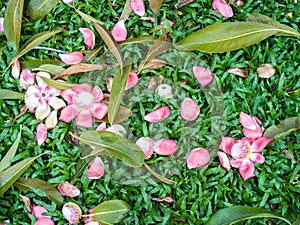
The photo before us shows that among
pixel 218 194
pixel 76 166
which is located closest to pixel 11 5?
pixel 76 166

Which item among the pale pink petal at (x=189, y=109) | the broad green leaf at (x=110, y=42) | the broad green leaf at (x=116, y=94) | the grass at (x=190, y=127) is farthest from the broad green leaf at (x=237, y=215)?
the broad green leaf at (x=110, y=42)

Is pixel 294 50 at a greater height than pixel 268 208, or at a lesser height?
greater

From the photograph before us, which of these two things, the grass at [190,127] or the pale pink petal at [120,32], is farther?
the pale pink petal at [120,32]

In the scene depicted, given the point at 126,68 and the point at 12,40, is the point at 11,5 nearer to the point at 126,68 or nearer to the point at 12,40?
the point at 12,40

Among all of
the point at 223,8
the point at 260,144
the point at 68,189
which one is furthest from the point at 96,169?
the point at 223,8

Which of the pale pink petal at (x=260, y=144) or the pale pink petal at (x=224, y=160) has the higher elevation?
→ the pale pink petal at (x=260, y=144)

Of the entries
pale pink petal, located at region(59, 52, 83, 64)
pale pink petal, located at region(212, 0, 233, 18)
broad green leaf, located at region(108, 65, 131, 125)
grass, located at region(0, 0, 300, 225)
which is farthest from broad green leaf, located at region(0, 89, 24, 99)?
pale pink petal, located at region(212, 0, 233, 18)

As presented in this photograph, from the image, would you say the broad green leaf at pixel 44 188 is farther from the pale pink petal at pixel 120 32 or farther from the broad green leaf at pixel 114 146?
the pale pink petal at pixel 120 32

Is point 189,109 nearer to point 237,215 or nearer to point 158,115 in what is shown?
point 158,115
